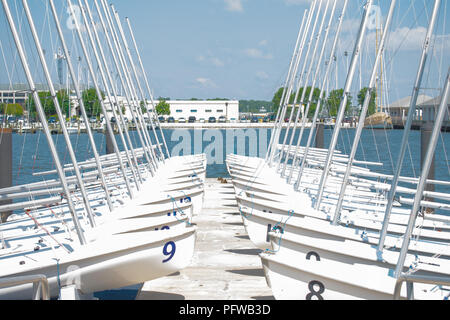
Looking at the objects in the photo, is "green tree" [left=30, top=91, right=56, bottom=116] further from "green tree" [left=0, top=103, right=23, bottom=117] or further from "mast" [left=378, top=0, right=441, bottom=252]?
"mast" [left=378, top=0, right=441, bottom=252]

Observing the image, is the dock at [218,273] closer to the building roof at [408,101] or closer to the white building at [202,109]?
the building roof at [408,101]

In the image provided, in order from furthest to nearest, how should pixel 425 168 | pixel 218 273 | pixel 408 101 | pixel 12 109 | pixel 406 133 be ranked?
pixel 408 101 < pixel 12 109 < pixel 218 273 < pixel 406 133 < pixel 425 168

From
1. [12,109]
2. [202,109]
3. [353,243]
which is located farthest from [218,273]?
[202,109]

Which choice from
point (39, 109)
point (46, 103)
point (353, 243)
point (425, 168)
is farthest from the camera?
point (46, 103)

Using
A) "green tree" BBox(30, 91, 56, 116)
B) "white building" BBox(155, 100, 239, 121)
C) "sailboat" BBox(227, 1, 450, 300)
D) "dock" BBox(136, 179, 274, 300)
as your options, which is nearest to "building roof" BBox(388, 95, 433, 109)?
"sailboat" BBox(227, 1, 450, 300)

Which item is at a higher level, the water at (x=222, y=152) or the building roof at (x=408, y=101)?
the building roof at (x=408, y=101)

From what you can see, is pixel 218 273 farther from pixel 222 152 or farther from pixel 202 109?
pixel 202 109

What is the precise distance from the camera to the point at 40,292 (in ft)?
17.8

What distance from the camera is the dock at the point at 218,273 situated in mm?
9008

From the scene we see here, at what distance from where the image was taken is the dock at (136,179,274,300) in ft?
29.6

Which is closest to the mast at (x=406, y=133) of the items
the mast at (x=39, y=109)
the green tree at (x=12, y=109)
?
the mast at (x=39, y=109)

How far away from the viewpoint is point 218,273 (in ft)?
Answer: 33.6
